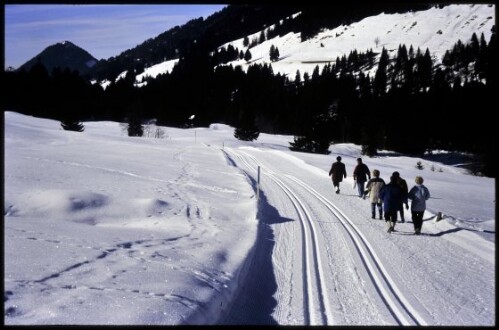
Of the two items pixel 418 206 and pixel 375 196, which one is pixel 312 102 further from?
pixel 418 206

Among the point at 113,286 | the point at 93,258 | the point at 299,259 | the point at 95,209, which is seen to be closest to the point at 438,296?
the point at 299,259

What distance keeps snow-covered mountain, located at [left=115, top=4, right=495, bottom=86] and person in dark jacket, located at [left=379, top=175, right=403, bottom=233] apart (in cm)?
10375

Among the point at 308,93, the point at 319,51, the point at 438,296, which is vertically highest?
the point at 319,51

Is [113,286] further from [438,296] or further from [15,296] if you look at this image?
[438,296]

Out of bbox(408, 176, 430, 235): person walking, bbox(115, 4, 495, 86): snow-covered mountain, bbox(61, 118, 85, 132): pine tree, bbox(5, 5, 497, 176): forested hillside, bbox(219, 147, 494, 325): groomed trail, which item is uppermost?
bbox(115, 4, 495, 86): snow-covered mountain

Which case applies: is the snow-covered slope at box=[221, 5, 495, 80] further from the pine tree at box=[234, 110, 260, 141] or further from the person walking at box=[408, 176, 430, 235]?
the person walking at box=[408, 176, 430, 235]

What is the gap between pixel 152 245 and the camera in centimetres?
718

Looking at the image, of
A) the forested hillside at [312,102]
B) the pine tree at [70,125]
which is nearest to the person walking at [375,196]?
the forested hillside at [312,102]

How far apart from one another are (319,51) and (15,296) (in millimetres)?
143747

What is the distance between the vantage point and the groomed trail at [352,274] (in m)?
5.18

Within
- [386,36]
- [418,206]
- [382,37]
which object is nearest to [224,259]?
[418,206]

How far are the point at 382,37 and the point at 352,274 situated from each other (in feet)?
470

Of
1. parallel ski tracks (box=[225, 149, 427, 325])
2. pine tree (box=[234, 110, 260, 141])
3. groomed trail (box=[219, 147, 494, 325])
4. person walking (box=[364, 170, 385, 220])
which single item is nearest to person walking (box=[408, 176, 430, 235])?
groomed trail (box=[219, 147, 494, 325])

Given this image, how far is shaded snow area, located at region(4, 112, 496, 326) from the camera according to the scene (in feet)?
15.2
